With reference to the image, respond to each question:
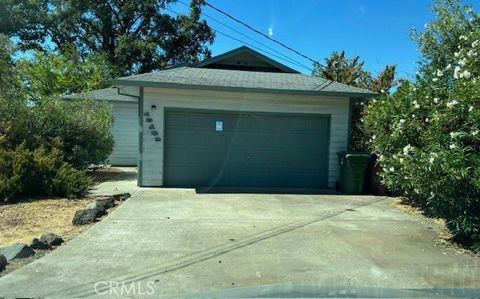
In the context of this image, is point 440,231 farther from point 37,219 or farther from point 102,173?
point 102,173

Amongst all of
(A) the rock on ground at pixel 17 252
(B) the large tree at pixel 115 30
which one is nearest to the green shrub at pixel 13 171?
(A) the rock on ground at pixel 17 252

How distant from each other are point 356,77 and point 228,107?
34.3ft

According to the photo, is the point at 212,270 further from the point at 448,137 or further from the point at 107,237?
the point at 448,137

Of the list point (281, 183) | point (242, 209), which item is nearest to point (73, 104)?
point (281, 183)

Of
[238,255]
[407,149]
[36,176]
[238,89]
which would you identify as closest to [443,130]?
[407,149]

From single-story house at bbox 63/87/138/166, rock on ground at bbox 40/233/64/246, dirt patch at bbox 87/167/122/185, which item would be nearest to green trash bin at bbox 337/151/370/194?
dirt patch at bbox 87/167/122/185

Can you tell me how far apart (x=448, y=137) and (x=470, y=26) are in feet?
8.41

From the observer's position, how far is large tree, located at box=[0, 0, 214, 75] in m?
32.4

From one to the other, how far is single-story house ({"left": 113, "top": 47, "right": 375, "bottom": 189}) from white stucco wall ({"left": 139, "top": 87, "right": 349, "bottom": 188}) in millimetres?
27

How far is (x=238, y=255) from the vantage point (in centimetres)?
607

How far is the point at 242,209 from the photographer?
9.47m

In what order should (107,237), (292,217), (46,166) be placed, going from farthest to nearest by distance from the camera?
1. (46,166)
2. (292,217)
3. (107,237)

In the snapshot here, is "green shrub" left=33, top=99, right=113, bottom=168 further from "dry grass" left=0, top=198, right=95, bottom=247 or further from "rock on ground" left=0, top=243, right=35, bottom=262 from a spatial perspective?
"rock on ground" left=0, top=243, right=35, bottom=262

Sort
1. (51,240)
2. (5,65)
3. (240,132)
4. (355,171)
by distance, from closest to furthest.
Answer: (51,240) → (355,171) → (240,132) → (5,65)
